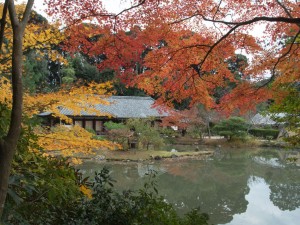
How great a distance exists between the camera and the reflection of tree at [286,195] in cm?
896

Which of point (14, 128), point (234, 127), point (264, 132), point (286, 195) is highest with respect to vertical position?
point (14, 128)

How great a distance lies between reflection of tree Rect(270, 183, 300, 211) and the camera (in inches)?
353

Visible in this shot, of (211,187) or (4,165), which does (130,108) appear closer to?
(211,187)

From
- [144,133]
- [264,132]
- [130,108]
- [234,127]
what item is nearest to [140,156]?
[144,133]

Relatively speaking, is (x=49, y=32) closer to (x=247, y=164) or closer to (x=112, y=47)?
(x=112, y=47)

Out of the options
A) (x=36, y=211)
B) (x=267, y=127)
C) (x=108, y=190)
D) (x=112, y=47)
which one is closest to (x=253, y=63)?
(x=112, y=47)

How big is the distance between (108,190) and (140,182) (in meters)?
8.70

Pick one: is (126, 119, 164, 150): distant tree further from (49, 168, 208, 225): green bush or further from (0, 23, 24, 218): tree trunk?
(0, 23, 24, 218): tree trunk

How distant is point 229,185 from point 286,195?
2.07 m

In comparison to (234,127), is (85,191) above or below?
above

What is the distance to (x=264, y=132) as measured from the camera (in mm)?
24250

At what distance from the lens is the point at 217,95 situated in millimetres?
29297

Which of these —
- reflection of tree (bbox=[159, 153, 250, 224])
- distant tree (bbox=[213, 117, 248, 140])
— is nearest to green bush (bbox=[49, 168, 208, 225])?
reflection of tree (bbox=[159, 153, 250, 224])

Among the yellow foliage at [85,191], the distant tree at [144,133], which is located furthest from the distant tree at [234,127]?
the yellow foliage at [85,191]
